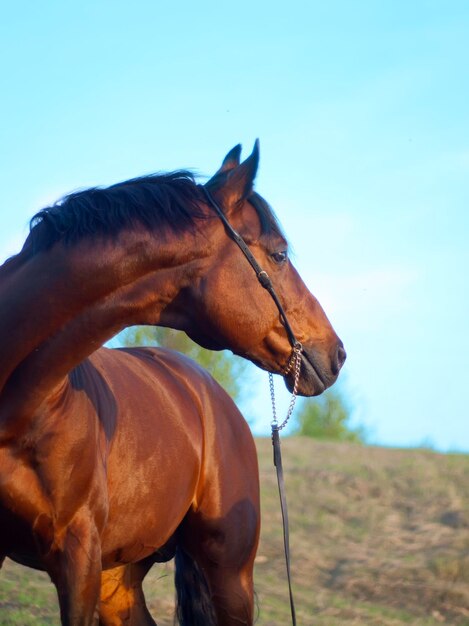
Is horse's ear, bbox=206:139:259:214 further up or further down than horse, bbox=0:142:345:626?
further up

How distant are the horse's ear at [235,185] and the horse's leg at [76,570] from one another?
1.38 m

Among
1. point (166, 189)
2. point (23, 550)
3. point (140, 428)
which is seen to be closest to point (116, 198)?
point (166, 189)

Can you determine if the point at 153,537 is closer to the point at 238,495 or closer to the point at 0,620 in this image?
the point at 238,495

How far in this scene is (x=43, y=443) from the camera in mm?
3502

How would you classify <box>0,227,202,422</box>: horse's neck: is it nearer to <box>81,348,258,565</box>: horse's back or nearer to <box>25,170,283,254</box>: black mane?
<box>25,170,283,254</box>: black mane

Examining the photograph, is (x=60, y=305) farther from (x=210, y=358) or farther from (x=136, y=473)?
(x=210, y=358)

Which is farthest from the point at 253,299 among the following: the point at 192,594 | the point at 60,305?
the point at 192,594

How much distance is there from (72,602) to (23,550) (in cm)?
37

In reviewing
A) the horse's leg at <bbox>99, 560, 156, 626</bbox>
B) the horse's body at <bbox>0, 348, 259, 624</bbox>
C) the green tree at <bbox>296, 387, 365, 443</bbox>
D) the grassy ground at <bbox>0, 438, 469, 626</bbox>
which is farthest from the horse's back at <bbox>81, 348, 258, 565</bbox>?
the green tree at <bbox>296, 387, 365, 443</bbox>

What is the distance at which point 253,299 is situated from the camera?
3707 millimetres

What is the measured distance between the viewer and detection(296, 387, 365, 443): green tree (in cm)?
2431

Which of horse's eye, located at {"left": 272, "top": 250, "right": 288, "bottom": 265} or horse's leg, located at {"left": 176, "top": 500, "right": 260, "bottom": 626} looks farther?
horse's leg, located at {"left": 176, "top": 500, "right": 260, "bottom": 626}

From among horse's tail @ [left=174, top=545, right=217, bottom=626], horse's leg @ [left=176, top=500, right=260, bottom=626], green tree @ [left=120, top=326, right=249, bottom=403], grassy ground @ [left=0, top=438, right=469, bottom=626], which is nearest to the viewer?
horse's leg @ [left=176, top=500, right=260, bottom=626]

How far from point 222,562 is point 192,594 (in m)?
0.31
